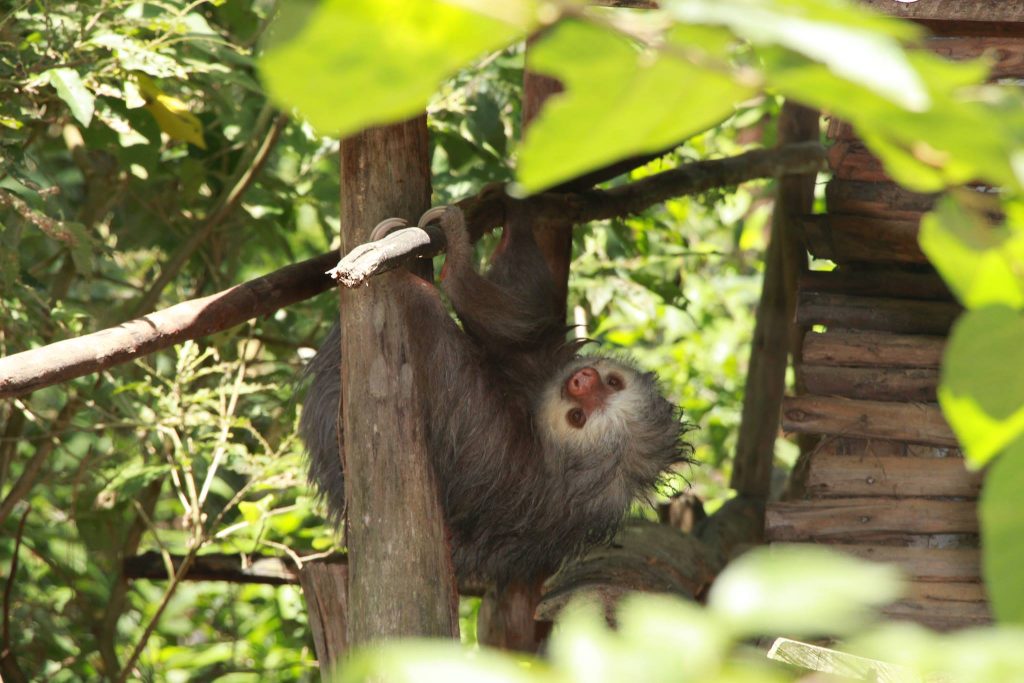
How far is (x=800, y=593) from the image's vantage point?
0.50 metres

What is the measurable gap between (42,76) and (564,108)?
2.83 metres

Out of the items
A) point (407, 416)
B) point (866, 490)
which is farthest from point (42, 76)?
point (866, 490)

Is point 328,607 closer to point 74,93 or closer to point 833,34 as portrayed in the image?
point 74,93

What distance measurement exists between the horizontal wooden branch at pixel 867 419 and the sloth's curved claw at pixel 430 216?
4.74ft

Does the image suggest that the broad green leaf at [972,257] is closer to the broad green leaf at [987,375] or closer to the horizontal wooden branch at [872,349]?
the broad green leaf at [987,375]

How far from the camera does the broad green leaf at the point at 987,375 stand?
2.16 ft

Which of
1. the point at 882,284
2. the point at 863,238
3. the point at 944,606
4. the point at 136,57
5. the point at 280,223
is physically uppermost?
the point at 136,57

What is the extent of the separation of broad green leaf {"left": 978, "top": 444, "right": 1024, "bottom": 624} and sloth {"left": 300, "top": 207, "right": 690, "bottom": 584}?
90.3 inches

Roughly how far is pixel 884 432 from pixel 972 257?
2.98 meters

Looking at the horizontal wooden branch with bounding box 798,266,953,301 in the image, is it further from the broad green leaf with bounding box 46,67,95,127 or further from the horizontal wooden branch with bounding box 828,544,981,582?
the broad green leaf with bounding box 46,67,95,127

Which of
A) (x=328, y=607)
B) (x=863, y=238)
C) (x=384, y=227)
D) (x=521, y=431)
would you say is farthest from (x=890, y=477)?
(x=384, y=227)

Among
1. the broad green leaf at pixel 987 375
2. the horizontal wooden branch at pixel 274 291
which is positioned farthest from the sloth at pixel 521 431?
the broad green leaf at pixel 987 375

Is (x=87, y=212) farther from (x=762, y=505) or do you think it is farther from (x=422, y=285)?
(x=762, y=505)

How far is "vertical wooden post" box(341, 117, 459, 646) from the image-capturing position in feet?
7.65
